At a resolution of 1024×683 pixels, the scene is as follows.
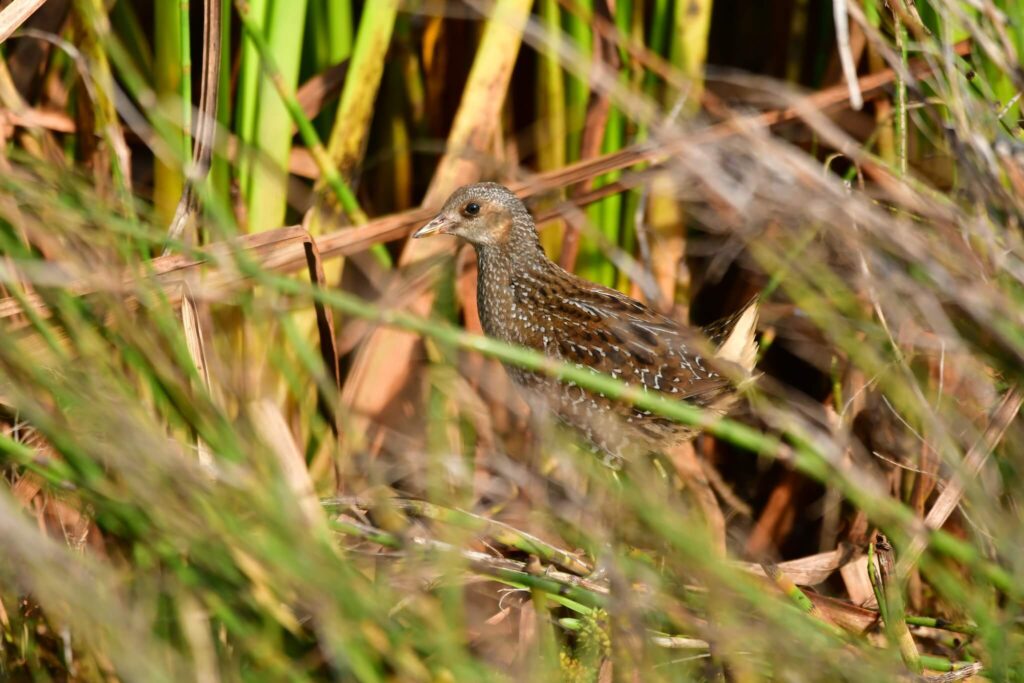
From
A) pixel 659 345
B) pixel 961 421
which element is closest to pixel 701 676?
pixel 961 421

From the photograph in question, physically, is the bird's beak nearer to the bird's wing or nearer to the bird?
the bird

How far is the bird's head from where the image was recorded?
2.83 metres

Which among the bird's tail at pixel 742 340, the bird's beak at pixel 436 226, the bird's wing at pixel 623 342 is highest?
the bird's beak at pixel 436 226

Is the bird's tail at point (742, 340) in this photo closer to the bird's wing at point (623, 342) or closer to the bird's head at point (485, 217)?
the bird's wing at point (623, 342)

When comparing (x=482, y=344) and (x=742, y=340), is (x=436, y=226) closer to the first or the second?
(x=742, y=340)

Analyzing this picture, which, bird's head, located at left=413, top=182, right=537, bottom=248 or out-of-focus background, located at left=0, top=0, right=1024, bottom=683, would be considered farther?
bird's head, located at left=413, top=182, right=537, bottom=248

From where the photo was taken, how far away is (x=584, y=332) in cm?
276

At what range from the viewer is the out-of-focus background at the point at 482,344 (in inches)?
56.9

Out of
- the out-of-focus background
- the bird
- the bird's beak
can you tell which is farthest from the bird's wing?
the bird's beak

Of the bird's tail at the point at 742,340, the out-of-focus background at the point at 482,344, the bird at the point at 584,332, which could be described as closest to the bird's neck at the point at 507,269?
the bird at the point at 584,332

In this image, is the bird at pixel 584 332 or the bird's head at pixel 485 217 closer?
the bird at pixel 584 332

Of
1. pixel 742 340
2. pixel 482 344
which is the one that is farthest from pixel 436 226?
pixel 482 344

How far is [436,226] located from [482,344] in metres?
1.32

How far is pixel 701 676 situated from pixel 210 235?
137cm
